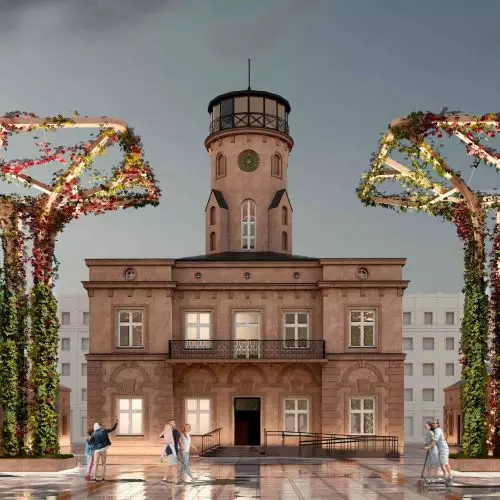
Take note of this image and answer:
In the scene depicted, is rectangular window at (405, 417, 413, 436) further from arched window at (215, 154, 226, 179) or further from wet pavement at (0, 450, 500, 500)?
wet pavement at (0, 450, 500, 500)

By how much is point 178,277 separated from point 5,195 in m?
16.2

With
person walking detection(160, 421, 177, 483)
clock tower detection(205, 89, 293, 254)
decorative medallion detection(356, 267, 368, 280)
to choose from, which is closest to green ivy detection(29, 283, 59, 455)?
person walking detection(160, 421, 177, 483)

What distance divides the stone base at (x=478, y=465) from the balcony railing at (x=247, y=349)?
16.0 meters

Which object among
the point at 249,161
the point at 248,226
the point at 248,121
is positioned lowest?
the point at 248,226

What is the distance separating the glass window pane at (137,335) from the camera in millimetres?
43031

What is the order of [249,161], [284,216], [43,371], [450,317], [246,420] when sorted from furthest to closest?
[450,317] < [284,216] < [249,161] < [246,420] < [43,371]

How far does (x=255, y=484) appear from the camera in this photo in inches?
948

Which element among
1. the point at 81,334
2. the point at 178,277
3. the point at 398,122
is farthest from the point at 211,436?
the point at 81,334

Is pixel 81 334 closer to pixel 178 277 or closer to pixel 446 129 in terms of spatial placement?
pixel 178 277

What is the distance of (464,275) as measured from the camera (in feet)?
93.9

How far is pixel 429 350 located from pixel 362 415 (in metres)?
39.3

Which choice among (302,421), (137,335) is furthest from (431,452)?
(137,335)

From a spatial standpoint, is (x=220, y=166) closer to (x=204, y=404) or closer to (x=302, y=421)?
(x=204, y=404)

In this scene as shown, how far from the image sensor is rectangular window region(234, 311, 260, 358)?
43125 millimetres
